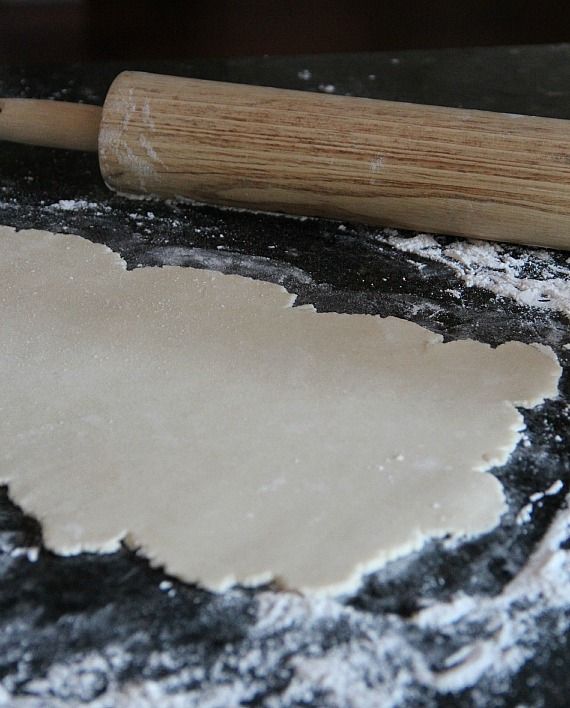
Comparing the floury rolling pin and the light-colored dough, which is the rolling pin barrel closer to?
the floury rolling pin

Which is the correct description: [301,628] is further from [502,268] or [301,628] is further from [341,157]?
[341,157]

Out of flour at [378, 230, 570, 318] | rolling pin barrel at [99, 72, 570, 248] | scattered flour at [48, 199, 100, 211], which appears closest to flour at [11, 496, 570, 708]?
flour at [378, 230, 570, 318]

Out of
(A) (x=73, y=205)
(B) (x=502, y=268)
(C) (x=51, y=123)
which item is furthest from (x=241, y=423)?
(C) (x=51, y=123)

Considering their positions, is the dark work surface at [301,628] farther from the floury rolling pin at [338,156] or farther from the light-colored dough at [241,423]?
the floury rolling pin at [338,156]

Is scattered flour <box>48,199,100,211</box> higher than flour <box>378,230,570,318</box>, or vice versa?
flour <box>378,230,570,318</box>

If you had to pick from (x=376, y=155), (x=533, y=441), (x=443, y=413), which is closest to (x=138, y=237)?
(x=376, y=155)

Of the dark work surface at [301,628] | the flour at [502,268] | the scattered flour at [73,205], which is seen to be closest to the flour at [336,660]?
the dark work surface at [301,628]
